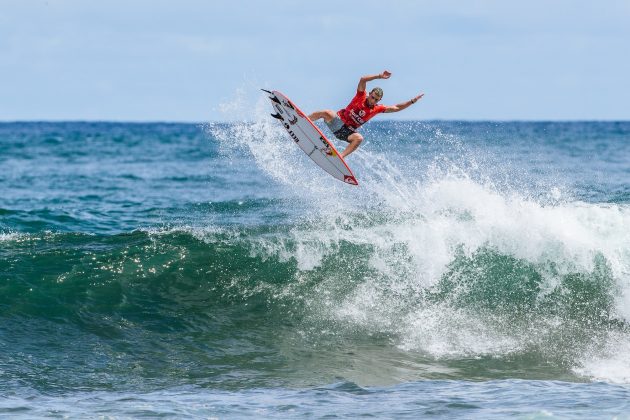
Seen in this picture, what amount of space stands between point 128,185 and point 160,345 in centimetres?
1949

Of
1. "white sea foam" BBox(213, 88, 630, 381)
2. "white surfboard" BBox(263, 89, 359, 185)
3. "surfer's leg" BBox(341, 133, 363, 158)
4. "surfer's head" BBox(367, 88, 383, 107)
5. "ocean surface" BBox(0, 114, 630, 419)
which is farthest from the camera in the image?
"white surfboard" BBox(263, 89, 359, 185)

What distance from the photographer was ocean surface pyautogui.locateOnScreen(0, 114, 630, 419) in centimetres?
966

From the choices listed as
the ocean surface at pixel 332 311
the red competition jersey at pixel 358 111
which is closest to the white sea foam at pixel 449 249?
the ocean surface at pixel 332 311

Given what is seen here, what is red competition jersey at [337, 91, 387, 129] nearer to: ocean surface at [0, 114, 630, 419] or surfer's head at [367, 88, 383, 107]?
surfer's head at [367, 88, 383, 107]

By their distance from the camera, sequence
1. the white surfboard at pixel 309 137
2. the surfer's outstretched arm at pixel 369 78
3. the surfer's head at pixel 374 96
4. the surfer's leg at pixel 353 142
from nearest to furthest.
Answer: the surfer's outstretched arm at pixel 369 78 → the surfer's head at pixel 374 96 → the surfer's leg at pixel 353 142 → the white surfboard at pixel 309 137

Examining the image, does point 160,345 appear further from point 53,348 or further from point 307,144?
point 307,144

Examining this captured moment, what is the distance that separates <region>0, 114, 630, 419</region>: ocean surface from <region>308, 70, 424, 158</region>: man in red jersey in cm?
172

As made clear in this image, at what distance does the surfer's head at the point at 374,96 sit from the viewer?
1427cm

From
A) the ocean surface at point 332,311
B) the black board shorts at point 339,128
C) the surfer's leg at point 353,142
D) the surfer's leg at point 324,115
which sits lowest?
the ocean surface at point 332,311

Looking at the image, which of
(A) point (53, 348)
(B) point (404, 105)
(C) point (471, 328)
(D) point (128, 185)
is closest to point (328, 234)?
(B) point (404, 105)

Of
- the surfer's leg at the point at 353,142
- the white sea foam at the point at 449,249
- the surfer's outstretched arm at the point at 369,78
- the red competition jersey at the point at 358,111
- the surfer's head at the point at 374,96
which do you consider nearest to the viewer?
the white sea foam at the point at 449,249

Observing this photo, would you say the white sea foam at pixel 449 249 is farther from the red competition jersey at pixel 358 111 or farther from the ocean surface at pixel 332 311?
the red competition jersey at pixel 358 111

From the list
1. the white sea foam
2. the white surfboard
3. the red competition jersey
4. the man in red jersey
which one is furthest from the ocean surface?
the red competition jersey

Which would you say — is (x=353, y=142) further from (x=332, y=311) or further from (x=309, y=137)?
(x=332, y=311)
